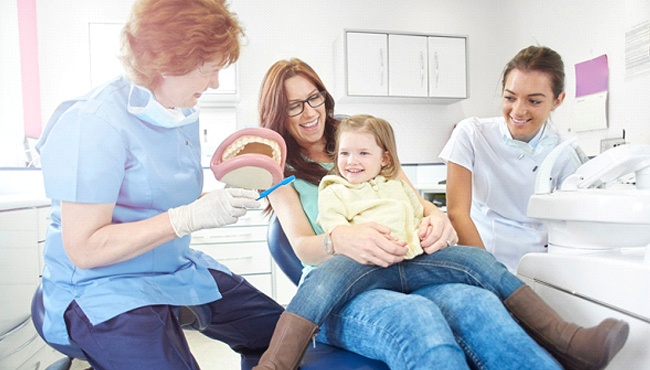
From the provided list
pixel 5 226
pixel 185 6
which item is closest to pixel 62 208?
pixel 185 6

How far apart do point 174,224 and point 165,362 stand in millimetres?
286

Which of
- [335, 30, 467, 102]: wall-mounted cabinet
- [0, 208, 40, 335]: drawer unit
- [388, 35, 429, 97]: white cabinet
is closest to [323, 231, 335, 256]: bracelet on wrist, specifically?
[0, 208, 40, 335]: drawer unit

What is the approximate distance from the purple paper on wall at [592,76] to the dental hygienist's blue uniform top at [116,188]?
2.96m

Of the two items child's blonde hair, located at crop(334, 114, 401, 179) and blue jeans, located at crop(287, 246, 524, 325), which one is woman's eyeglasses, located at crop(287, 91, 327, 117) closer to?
child's blonde hair, located at crop(334, 114, 401, 179)

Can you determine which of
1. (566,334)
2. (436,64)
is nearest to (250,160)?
(566,334)

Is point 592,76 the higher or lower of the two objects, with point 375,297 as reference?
higher

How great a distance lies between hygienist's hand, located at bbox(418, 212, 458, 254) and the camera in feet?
3.76

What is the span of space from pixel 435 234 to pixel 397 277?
0.50 feet

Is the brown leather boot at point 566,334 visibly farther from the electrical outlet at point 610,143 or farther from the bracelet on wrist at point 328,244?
the electrical outlet at point 610,143

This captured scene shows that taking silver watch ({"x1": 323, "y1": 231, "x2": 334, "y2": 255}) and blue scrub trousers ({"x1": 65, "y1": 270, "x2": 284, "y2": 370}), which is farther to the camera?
silver watch ({"x1": 323, "y1": 231, "x2": 334, "y2": 255})

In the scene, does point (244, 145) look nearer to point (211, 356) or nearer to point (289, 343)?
point (289, 343)

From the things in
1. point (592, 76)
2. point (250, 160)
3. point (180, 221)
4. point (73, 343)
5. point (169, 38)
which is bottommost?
point (73, 343)

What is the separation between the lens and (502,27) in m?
4.35

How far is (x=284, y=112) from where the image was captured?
4.77ft
